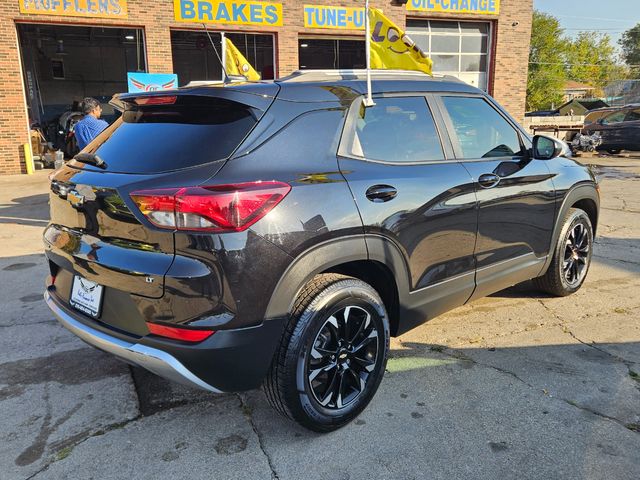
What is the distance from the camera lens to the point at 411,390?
3180mm

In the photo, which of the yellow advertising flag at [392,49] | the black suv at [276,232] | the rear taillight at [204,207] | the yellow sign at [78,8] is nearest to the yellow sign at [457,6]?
the yellow sign at [78,8]

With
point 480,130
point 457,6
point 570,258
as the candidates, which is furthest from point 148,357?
point 457,6

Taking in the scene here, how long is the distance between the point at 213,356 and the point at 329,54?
2615 cm

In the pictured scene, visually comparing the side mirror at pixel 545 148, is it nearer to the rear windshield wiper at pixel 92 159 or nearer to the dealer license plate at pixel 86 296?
the rear windshield wiper at pixel 92 159

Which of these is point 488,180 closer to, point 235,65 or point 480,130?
point 480,130

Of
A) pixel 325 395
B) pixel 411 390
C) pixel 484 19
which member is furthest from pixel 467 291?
pixel 484 19

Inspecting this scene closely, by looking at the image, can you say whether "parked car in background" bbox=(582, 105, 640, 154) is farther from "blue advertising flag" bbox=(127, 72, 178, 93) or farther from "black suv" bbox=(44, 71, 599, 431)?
"black suv" bbox=(44, 71, 599, 431)

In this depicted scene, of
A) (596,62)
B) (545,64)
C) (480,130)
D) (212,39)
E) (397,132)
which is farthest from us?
(596,62)

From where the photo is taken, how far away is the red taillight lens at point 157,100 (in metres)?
2.74

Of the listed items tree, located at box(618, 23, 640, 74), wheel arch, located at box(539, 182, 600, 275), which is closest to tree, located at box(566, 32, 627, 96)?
tree, located at box(618, 23, 640, 74)

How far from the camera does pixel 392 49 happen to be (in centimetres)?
412

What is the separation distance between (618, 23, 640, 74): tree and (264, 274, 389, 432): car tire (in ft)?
301

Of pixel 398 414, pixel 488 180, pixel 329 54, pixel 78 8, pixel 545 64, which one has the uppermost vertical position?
pixel 545 64

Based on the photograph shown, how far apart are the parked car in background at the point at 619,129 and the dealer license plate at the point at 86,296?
19760mm
